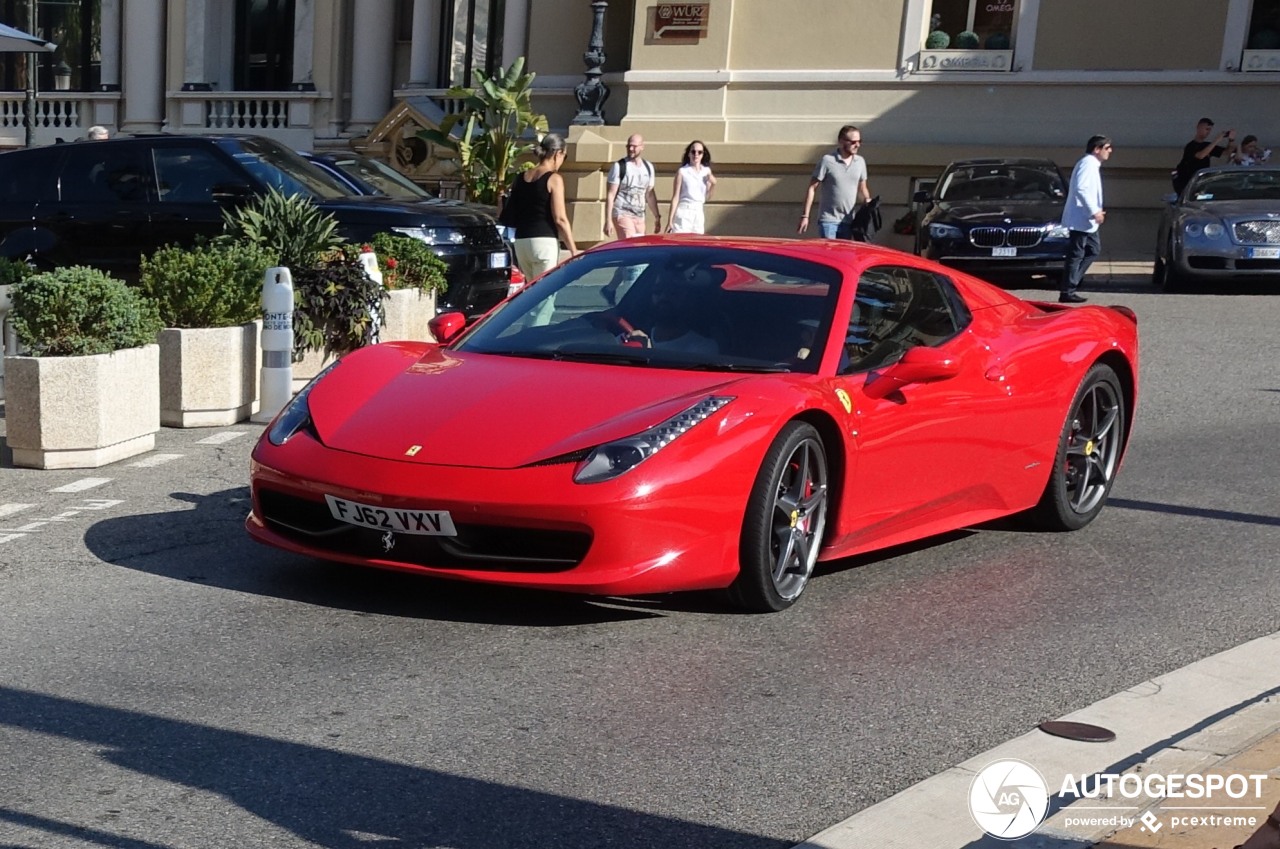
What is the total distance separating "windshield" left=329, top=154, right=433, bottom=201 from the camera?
1692 cm

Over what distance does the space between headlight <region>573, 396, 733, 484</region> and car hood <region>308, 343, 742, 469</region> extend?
43mm

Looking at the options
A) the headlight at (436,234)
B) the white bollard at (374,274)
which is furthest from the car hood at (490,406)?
the headlight at (436,234)

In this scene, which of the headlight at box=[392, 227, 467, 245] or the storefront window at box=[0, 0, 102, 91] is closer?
the headlight at box=[392, 227, 467, 245]

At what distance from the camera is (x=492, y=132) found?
89.6 ft

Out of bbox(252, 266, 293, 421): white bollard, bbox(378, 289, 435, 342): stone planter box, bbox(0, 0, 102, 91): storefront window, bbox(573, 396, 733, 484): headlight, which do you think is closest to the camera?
bbox(573, 396, 733, 484): headlight

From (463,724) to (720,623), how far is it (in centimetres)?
142

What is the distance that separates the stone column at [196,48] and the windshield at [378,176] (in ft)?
56.1

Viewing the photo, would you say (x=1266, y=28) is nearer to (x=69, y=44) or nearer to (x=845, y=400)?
(x=845, y=400)

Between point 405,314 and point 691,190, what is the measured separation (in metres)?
6.57

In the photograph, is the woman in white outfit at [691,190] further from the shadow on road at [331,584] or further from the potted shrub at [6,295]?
the shadow on road at [331,584]

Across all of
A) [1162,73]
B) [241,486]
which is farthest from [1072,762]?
[1162,73]

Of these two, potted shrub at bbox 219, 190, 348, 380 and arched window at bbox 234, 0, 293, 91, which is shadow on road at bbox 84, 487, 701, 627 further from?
arched window at bbox 234, 0, 293, 91

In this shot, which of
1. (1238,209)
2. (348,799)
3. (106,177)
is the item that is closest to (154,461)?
(348,799)

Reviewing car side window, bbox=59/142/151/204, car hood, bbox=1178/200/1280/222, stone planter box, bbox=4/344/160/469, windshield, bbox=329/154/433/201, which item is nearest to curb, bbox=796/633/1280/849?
stone planter box, bbox=4/344/160/469
